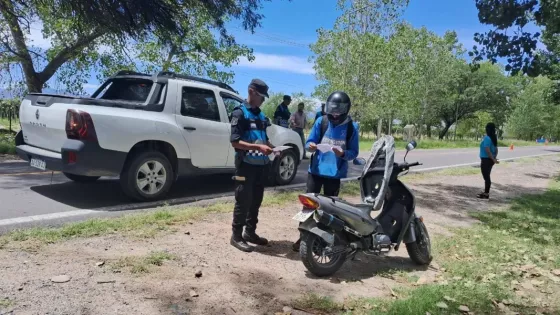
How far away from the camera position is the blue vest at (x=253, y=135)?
441 centimetres

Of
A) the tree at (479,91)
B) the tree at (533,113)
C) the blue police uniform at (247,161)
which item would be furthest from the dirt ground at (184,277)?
the tree at (533,113)

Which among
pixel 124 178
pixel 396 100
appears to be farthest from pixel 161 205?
pixel 396 100

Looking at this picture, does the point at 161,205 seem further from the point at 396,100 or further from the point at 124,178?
the point at 396,100

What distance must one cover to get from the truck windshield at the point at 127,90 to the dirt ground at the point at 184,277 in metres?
2.45

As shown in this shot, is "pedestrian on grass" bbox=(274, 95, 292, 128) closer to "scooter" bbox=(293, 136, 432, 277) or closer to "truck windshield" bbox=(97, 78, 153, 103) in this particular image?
"truck windshield" bbox=(97, 78, 153, 103)

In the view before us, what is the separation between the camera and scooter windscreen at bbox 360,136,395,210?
4289 mm

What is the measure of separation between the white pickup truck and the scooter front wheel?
311 cm

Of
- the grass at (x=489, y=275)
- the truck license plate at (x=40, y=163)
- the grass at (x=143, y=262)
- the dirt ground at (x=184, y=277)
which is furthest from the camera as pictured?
the truck license plate at (x=40, y=163)

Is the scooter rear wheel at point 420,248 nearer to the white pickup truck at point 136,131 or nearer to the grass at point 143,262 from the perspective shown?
the grass at point 143,262

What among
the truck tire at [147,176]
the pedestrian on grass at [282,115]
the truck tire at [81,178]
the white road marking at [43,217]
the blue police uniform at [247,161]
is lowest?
the white road marking at [43,217]

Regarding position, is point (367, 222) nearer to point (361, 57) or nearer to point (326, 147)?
point (326, 147)

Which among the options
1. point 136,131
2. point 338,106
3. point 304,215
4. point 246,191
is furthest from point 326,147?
point 136,131

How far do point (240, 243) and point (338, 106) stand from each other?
1.78m

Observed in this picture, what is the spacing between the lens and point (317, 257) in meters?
4.12
